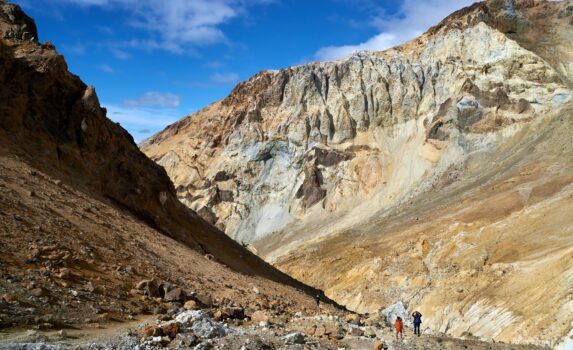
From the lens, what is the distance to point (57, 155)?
77.2 ft

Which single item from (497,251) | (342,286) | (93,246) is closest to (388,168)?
(342,286)

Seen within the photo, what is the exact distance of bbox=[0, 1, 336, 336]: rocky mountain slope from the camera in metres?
12.6

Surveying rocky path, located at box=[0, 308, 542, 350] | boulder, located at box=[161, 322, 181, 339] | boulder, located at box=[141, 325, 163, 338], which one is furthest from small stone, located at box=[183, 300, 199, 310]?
boulder, located at box=[141, 325, 163, 338]

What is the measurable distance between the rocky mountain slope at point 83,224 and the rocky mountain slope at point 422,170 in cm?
1118

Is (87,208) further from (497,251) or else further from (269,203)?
(269,203)

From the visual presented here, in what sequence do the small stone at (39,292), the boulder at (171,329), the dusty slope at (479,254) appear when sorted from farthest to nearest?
the dusty slope at (479,254) < the small stone at (39,292) < the boulder at (171,329)

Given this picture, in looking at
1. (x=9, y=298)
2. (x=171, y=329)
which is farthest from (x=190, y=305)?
(x=9, y=298)

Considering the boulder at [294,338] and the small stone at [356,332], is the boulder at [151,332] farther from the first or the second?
the small stone at [356,332]

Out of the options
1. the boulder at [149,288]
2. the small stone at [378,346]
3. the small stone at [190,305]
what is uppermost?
the boulder at [149,288]

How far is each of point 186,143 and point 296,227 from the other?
40.8 meters

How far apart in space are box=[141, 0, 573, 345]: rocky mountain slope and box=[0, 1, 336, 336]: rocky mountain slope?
11.2 metres

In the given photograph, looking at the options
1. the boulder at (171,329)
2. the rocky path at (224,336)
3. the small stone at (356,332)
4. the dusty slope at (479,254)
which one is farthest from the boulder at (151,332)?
the dusty slope at (479,254)

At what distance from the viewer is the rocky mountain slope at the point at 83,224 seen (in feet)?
41.5

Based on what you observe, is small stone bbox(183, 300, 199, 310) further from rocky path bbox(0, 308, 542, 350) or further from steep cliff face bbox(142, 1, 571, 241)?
steep cliff face bbox(142, 1, 571, 241)
